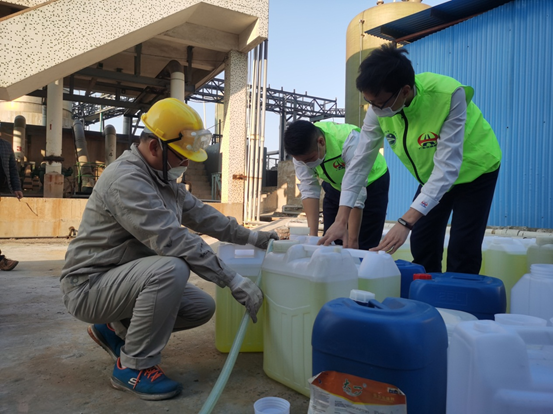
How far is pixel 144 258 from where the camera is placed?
5.75 feet

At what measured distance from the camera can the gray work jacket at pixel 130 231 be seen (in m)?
1.67

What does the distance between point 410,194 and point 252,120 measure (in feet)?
13.0

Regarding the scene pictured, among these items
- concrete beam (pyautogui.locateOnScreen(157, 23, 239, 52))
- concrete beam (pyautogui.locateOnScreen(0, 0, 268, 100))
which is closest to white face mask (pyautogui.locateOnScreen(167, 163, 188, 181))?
concrete beam (pyautogui.locateOnScreen(0, 0, 268, 100))

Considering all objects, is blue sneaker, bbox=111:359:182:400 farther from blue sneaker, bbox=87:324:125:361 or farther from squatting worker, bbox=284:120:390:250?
squatting worker, bbox=284:120:390:250

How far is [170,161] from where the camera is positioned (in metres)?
1.88

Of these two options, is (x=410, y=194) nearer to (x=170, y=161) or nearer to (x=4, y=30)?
(x=170, y=161)

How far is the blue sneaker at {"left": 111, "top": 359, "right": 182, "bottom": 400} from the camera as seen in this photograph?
160 cm

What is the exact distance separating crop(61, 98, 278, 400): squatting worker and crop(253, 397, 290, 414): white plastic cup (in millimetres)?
395

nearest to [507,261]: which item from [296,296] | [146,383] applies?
[296,296]

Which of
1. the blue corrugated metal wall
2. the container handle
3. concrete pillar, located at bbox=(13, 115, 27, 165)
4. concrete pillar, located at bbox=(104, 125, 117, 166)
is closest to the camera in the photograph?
the container handle

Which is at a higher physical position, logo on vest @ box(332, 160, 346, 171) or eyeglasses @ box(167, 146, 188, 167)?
logo on vest @ box(332, 160, 346, 171)

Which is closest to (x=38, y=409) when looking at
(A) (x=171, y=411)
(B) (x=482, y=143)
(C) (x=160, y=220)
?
(A) (x=171, y=411)

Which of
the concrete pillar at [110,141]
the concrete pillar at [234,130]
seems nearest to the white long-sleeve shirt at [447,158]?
the concrete pillar at [234,130]

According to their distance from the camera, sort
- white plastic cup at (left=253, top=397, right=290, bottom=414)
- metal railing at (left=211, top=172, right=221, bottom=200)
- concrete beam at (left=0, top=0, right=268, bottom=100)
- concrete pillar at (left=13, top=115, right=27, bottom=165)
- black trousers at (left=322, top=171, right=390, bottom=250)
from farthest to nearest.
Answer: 1. concrete pillar at (left=13, top=115, right=27, bottom=165)
2. metal railing at (left=211, top=172, right=221, bottom=200)
3. concrete beam at (left=0, top=0, right=268, bottom=100)
4. black trousers at (left=322, top=171, right=390, bottom=250)
5. white plastic cup at (left=253, top=397, right=290, bottom=414)
